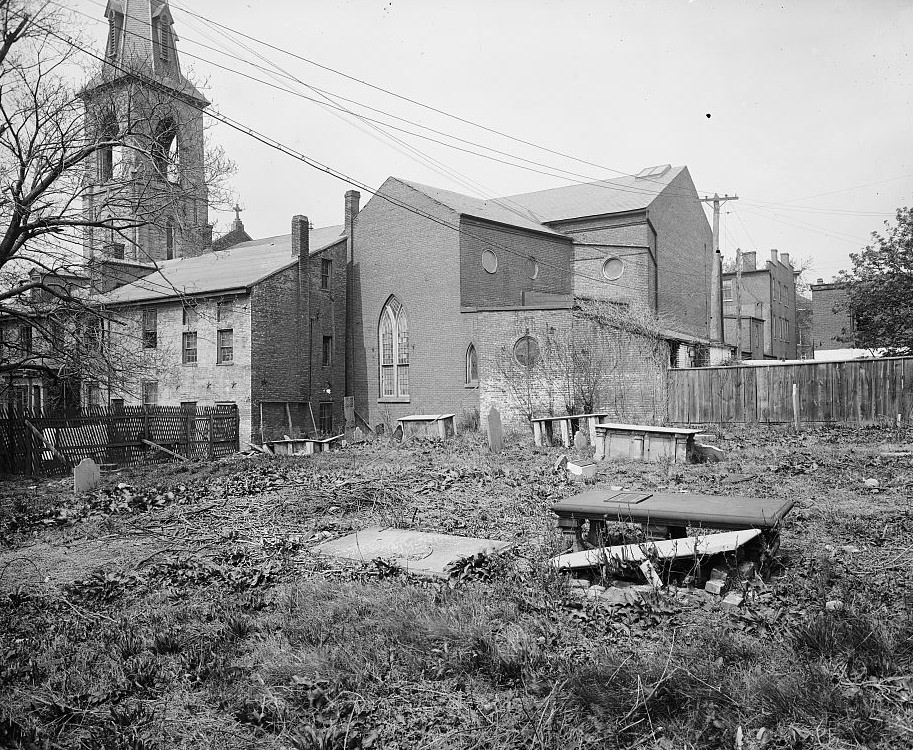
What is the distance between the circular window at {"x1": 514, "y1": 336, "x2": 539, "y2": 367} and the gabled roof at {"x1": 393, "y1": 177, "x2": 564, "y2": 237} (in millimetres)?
6673

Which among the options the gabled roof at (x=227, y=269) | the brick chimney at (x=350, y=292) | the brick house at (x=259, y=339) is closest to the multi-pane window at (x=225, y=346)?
the brick house at (x=259, y=339)

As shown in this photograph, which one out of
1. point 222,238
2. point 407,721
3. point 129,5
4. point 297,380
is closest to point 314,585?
point 407,721

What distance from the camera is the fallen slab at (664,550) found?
19.3ft

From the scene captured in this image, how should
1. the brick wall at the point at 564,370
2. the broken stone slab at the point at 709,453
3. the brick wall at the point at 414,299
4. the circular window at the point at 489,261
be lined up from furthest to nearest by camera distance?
the circular window at the point at 489,261
the brick wall at the point at 414,299
the brick wall at the point at 564,370
the broken stone slab at the point at 709,453

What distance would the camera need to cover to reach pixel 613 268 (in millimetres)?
35281

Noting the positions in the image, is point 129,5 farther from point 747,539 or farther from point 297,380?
point 747,539

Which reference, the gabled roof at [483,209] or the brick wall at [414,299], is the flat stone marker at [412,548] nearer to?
the brick wall at [414,299]

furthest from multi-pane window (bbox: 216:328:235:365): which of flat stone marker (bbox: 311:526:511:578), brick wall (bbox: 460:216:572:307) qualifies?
flat stone marker (bbox: 311:526:511:578)

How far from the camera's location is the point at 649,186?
37031mm

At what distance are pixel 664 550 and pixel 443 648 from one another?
2.37 meters

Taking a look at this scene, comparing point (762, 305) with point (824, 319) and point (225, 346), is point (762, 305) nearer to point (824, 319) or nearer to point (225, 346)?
point (824, 319)

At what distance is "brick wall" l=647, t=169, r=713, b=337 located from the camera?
35562 millimetres

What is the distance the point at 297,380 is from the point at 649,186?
69.8 ft

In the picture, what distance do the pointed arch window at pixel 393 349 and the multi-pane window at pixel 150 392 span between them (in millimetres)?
10576
